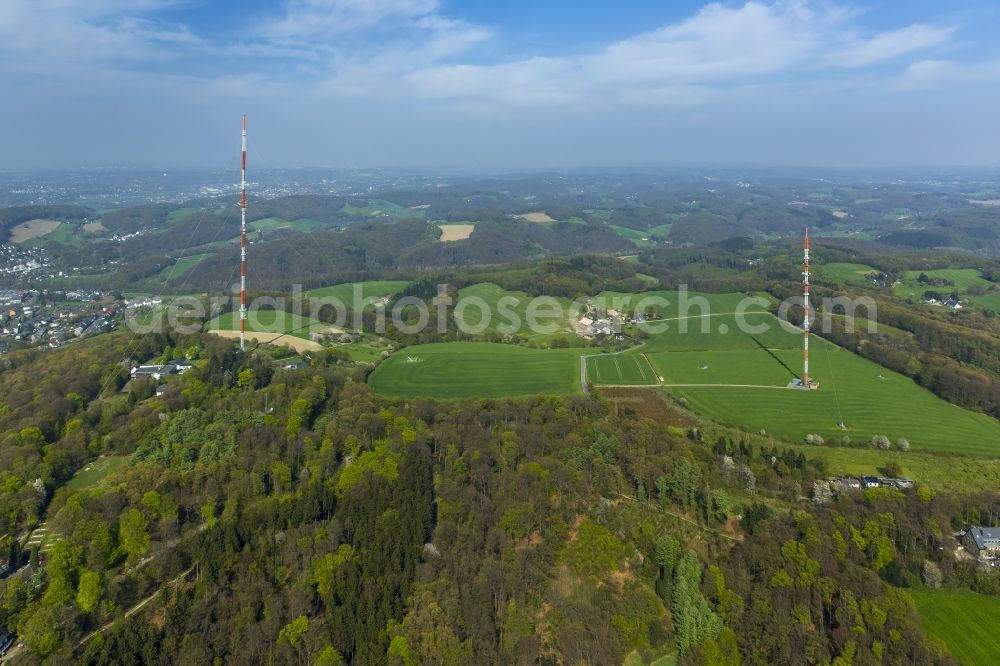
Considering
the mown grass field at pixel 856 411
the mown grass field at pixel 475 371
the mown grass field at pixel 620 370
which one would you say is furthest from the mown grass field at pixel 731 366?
the mown grass field at pixel 475 371

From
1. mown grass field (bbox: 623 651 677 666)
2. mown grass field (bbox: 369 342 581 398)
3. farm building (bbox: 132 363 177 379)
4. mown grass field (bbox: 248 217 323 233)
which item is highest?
mown grass field (bbox: 248 217 323 233)

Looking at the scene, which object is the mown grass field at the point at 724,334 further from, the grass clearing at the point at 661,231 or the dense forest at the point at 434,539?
the grass clearing at the point at 661,231

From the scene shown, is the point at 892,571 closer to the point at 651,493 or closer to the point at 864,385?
the point at 651,493

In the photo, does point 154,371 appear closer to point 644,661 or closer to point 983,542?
point 644,661

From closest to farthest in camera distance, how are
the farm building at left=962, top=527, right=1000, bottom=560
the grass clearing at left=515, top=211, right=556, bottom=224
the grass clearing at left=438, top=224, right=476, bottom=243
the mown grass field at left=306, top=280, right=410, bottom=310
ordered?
the farm building at left=962, top=527, right=1000, bottom=560, the mown grass field at left=306, top=280, right=410, bottom=310, the grass clearing at left=438, top=224, right=476, bottom=243, the grass clearing at left=515, top=211, right=556, bottom=224

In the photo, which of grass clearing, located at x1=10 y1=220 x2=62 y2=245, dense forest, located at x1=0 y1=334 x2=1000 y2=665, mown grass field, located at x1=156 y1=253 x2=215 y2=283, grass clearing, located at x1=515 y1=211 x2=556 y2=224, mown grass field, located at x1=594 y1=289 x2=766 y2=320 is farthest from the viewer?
grass clearing, located at x1=515 y1=211 x2=556 y2=224

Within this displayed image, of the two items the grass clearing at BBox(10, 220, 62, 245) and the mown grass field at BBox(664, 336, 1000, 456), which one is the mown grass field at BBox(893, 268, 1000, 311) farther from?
the grass clearing at BBox(10, 220, 62, 245)

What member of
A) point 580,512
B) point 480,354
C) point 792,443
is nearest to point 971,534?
point 792,443

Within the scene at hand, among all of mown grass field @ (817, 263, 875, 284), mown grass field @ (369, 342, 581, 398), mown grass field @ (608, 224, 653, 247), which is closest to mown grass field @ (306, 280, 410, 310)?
mown grass field @ (369, 342, 581, 398)
